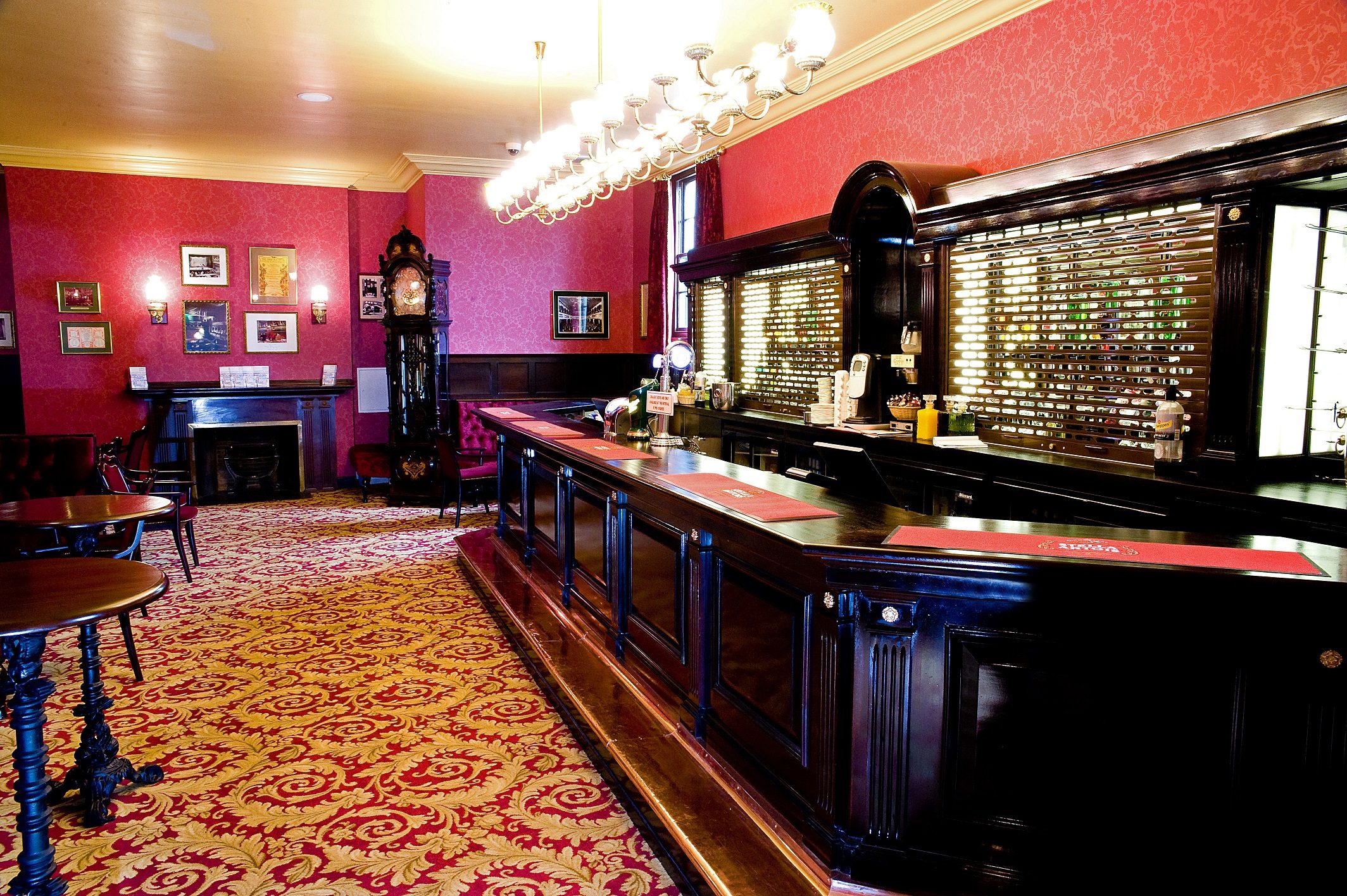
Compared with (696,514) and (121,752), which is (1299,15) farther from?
(121,752)

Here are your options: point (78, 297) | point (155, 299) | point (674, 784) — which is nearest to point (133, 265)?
point (155, 299)

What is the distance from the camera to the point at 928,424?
5.05 metres

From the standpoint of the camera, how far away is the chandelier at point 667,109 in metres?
3.38

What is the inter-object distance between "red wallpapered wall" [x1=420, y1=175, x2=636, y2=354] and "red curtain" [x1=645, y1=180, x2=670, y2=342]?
981mm

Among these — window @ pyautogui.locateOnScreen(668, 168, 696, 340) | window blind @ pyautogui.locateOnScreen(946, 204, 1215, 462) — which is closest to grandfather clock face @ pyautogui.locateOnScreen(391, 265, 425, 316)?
window @ pyautogui.locateOnScreen(668, 168, 696, 340)

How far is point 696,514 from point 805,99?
5.02 metres

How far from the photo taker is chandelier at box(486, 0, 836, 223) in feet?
11.1

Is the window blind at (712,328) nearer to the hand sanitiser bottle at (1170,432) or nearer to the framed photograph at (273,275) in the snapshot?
the hand sanitiser bottle at (1170,432)

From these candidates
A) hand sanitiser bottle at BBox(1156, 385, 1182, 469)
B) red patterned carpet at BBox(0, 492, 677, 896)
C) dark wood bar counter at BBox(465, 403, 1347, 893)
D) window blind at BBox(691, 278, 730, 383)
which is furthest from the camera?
window blind at BBox(691, 278, 730, 383)

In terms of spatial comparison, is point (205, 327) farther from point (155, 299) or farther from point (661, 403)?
point (661, 403)

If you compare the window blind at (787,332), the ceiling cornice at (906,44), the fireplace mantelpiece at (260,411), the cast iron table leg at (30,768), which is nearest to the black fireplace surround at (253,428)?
the fireplace mantelpiece at (260,411)

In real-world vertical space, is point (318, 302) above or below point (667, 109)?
below

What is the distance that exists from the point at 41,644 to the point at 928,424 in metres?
4.22

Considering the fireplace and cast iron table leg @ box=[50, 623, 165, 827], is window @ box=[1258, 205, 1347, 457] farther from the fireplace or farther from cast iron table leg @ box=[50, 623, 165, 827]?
the fireplace
